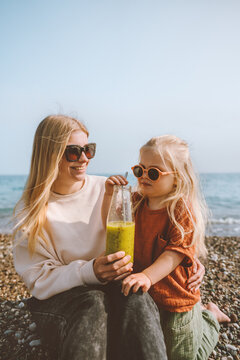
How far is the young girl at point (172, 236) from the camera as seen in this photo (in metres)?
3.03

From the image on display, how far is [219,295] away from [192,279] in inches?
88.6

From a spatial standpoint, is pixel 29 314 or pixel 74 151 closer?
pixel 74 151

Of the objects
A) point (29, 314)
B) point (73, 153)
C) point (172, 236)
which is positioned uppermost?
point (73, 153)

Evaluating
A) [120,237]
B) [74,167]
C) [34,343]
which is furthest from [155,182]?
[34,343]

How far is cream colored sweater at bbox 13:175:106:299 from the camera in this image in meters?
2.93

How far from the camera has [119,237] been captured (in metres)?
2.65

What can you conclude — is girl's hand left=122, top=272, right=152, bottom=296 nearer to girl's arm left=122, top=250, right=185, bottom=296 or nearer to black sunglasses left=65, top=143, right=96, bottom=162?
girl's arm left=122, top=250, right=185, bottom=296

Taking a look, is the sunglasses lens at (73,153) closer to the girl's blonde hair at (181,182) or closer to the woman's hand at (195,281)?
the girl's blonde hair at (181,182)

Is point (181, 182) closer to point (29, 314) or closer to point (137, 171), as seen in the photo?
point (137, 171)

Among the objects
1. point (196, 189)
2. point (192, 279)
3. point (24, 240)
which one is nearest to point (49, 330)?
point (24, 240)

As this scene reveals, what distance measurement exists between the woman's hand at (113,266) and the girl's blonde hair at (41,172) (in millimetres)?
917

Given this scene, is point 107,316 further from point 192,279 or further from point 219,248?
point 219,248

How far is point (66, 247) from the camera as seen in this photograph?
3.38 metres

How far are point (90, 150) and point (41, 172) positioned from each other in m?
0.61
